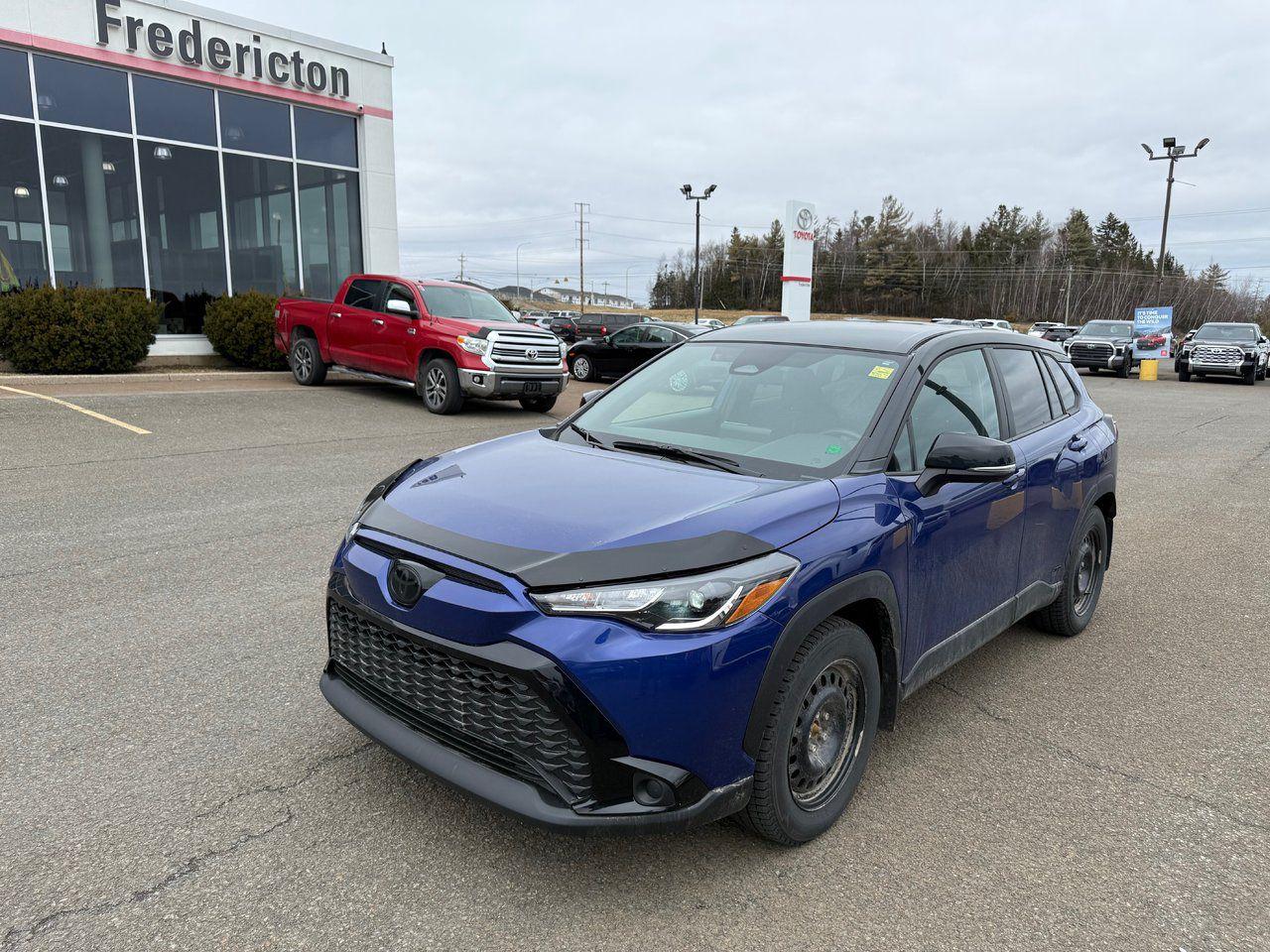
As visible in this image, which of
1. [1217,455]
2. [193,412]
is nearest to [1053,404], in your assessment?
[1217,455]

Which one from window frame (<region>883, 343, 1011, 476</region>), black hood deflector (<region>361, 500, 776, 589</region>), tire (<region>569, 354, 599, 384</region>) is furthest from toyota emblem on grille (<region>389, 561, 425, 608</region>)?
tire (<region>569, 354, 599, 384</region>)

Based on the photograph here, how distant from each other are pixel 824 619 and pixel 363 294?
13118mm

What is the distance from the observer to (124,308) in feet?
49.8

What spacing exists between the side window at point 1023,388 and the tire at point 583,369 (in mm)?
17414

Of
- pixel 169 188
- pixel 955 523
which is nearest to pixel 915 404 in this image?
pixel 955 523

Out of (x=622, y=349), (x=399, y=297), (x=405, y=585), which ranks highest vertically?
(x=399, y=297)

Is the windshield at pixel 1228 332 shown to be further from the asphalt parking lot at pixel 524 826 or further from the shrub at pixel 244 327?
the shrub at pixel 244 327

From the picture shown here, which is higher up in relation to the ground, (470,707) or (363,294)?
(363,294)

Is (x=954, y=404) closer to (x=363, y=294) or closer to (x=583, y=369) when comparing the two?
(x=363, y=294)

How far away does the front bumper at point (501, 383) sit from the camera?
1281 centimetres

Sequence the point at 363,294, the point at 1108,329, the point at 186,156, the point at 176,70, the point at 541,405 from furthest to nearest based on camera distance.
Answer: the point at 1108,329
the point at 186,156
the point at 176,70
the point at 541,405
the point at 363,294

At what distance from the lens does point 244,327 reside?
55.3ft

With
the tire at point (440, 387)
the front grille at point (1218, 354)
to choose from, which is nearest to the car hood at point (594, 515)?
the tire at point (440, 387)

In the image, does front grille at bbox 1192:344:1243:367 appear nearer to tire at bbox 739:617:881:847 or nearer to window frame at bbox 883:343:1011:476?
window frame at bbox 883:343:1011:476
